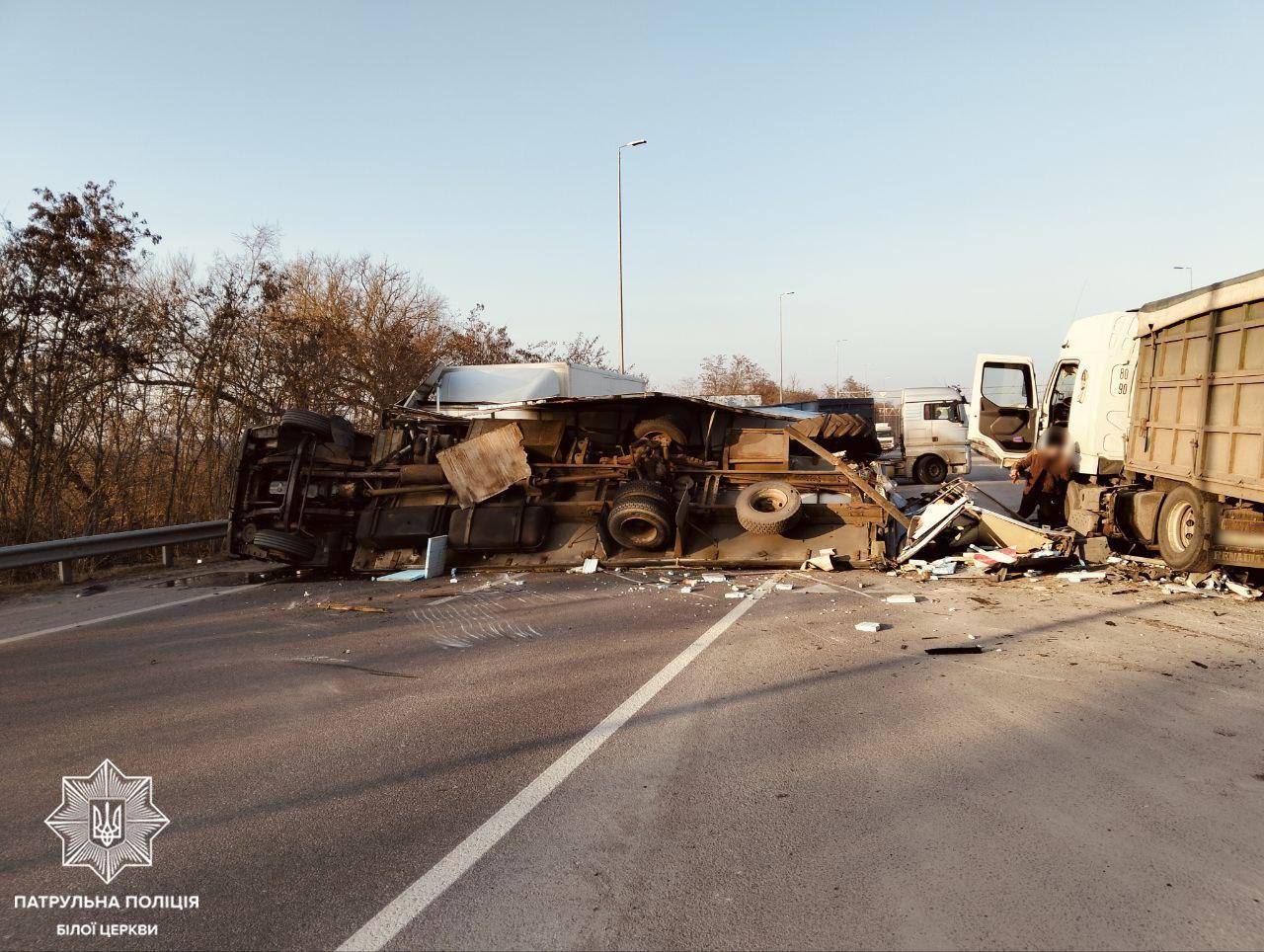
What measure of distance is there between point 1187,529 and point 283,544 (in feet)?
33.5

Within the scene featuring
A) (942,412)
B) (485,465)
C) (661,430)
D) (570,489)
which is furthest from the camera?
(942,412)

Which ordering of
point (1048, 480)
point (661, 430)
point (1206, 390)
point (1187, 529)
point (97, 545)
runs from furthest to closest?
point (1048, 480) → point (661, 430) → point (97, 545) → point (1187, 529) → point (1206, 390)

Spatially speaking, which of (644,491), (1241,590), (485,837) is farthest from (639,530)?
(485,837)

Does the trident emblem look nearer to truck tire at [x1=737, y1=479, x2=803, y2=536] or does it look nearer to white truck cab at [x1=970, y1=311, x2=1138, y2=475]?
truck tire at [x1=737, y1=479, x2=803, y2=536]

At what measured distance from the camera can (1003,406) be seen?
577 inches

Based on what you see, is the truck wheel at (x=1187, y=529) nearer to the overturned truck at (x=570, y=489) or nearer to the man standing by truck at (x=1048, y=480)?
the overturned truck at (x=570, y=489)

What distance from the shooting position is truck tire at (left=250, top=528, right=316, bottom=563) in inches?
384

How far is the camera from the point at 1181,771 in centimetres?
388

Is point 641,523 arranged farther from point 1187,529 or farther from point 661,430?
point 1187,529

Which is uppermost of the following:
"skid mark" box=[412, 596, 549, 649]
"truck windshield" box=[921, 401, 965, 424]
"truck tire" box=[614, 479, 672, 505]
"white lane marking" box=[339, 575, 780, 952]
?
"truck windshield" box=[921, 401, 965, 424]

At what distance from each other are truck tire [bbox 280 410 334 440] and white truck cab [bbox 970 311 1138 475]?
34.1ft

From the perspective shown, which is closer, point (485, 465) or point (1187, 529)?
point (1187, 529)

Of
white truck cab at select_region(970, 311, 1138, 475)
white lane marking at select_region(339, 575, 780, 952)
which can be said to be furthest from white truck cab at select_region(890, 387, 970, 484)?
white lane marking at select_region(339, 575, 780, 952)

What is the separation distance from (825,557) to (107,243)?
12.3 metres
